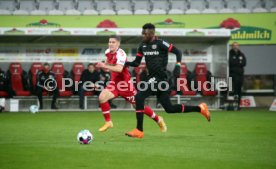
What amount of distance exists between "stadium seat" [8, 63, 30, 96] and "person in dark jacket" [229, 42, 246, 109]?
820 centimetres

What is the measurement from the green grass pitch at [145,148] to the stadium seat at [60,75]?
8.33 m

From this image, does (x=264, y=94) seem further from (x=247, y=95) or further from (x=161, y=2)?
(x=161, y=2)

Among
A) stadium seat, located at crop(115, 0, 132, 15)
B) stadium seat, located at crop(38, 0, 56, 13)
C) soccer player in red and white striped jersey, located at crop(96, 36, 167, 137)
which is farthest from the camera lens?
stadium seat, located at crop(115, 0, 132, 15)

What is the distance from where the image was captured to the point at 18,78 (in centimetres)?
2553

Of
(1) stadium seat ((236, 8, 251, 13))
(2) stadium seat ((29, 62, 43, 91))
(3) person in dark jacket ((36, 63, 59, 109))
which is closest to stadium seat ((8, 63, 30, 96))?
(2) stadium seat ((29, 62, 43, 91))

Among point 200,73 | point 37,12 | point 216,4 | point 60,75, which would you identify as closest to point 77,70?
point 60,75

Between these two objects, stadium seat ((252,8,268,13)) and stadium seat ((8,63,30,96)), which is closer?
stadium seat ((8,63,30,96))

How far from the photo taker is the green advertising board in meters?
26.5

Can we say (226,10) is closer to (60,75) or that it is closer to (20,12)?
(60,75)

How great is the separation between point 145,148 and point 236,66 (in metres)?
14.7

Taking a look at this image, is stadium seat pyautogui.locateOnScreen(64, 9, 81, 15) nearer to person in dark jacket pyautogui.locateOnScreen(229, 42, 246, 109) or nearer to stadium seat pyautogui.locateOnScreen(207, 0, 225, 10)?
stadium seat pyautogui.locateOnScreen(207, 0, 225, 10)

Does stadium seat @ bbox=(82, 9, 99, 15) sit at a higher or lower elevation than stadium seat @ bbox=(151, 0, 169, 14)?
lower

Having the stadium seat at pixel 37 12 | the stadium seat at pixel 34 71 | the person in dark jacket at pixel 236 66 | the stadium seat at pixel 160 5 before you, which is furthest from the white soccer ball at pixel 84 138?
the stadium seat at pixel 160 5

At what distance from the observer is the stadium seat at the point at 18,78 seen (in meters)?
25.5
